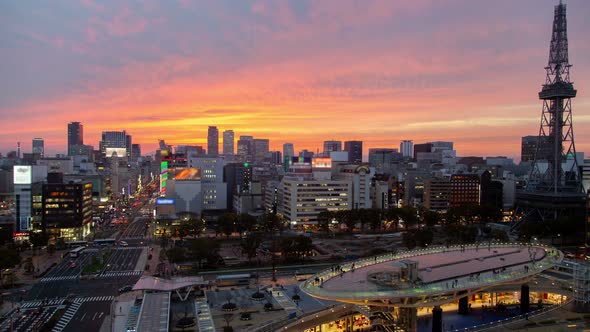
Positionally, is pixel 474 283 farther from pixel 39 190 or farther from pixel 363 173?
pixel 39 190

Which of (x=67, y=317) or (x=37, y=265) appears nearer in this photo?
(x=67, y=317)

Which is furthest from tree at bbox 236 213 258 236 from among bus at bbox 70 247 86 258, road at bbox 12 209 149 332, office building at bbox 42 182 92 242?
office building at bbox 42 182 92 242

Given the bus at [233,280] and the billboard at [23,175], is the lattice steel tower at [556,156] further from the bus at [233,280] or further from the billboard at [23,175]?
the billboard at [23,175]

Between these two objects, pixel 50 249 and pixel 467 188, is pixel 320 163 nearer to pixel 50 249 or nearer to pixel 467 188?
pixel 467 188

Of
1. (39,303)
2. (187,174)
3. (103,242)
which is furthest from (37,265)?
(187,174)

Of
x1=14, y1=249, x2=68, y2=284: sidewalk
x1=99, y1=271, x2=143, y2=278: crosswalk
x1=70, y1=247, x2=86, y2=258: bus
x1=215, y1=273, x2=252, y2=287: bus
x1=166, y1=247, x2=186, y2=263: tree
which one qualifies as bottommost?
x1=14, y1=249, x2=68, y2=284: sidewalk

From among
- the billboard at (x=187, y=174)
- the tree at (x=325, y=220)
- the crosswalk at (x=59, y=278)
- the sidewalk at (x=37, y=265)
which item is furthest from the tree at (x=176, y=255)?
the billboard at (x=187, y=174)

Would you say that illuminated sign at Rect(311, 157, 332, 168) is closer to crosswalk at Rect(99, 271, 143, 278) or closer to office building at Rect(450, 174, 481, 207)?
office building at Rect(450, 174, 481, 207)
